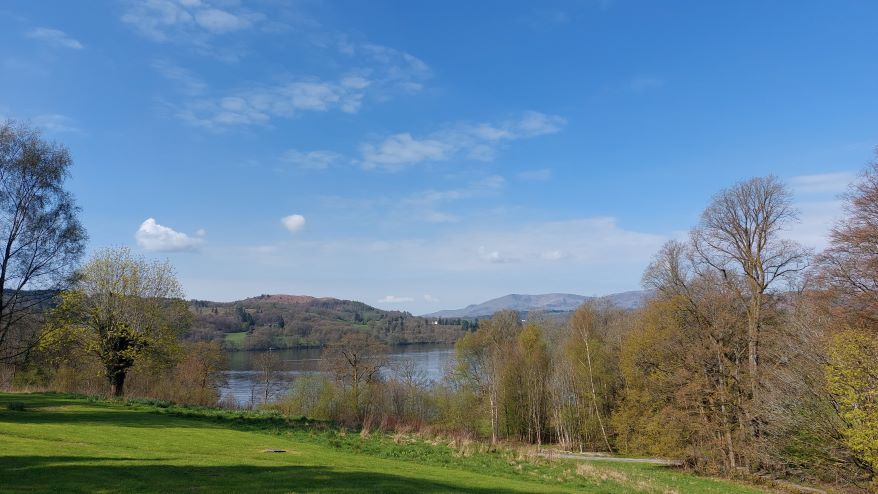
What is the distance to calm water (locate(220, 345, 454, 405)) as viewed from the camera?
222ft

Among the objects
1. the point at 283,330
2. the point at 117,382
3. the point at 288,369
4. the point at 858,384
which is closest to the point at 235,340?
the point at 283,330

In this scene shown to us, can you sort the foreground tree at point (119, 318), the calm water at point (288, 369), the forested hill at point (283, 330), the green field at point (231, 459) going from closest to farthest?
the green field at point (231, 459), the foreground tree at point (119, 318), the calm water at point (288, 369), the forested hill at point (283, 330)

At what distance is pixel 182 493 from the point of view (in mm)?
10023

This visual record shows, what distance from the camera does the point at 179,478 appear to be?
11477mm

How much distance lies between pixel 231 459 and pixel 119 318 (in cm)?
2469

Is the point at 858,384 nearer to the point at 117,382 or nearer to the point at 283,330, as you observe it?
the point at 117,382

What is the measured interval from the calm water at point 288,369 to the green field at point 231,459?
3598 centimetres

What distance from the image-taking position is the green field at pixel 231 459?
11.3 metres

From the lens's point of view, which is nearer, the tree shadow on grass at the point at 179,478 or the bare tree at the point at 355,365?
the tree shadow on grass at the point at 179,478

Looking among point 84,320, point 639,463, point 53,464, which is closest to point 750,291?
point 639,463

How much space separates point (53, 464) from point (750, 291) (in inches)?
1344

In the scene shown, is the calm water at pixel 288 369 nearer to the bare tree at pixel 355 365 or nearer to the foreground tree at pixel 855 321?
the bare tree at pixel 355 365

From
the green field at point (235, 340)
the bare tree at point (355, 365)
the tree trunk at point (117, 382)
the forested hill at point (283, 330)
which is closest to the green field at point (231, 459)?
the tree trunk at point (117, 382)

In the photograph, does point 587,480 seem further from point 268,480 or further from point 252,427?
point 252,427
